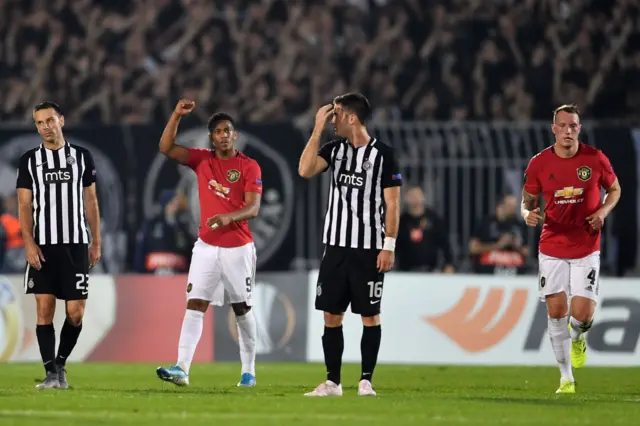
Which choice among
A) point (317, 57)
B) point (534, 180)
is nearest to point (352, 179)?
point (534, 180)

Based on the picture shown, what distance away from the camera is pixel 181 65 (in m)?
21.0

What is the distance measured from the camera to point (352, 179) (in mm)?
10023

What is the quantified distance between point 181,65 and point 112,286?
609 centimetres

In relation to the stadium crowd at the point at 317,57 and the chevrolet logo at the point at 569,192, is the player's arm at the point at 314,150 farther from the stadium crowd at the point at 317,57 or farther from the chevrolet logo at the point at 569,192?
the stadium crowd at the point at 317,57

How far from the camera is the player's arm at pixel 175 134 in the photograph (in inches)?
411

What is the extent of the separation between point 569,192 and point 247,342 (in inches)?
114

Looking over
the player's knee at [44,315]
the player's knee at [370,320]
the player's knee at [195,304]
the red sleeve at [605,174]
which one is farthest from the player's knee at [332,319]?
the red sleeve at [605,174]

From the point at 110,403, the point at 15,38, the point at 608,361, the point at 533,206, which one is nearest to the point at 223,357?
the point at 608,361

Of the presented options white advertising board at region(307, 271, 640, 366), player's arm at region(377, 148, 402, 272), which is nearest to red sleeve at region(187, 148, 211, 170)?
player's arm at region(377, 148, 402, 272)

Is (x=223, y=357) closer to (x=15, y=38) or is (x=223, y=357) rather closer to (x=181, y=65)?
(x=181, y=65)

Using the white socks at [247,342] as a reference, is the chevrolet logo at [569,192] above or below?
above

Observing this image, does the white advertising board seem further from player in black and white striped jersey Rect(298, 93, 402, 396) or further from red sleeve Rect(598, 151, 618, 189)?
player in black and white striped jersey Rect(298, 93, 402, 396)

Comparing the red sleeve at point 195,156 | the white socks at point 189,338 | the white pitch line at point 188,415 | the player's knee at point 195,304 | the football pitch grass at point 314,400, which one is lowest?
the football pitch grass at point 314,400

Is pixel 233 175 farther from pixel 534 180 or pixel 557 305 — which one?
pixel 557 305
